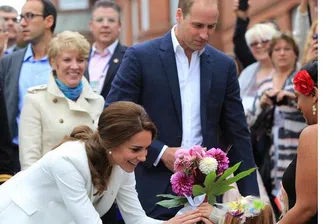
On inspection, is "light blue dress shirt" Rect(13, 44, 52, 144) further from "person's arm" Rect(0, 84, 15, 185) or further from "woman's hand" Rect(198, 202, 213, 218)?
"woman's hand" Rect(198, 202, 213, 218)

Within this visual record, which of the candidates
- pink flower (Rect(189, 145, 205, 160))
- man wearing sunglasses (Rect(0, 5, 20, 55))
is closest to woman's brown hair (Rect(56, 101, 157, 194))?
pink flower (Rect(189, 145, 205, 160))

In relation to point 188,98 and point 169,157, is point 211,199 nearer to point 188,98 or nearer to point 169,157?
point 169,157

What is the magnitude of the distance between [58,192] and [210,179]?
0.91 m

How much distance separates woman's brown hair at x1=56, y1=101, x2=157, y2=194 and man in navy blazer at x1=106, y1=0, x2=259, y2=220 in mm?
742

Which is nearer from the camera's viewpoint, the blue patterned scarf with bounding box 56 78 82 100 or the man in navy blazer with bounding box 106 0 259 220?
the man in navy blazer with bounding box 106 0 259 220

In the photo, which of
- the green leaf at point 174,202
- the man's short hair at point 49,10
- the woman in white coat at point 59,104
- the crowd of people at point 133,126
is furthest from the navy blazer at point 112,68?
the green leaf at point 174,202

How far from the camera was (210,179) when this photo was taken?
5.41m

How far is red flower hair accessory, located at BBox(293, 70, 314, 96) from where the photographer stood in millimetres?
5320

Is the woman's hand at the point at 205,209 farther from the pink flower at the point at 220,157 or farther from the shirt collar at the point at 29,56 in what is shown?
the shirt collar at the point at 29,56

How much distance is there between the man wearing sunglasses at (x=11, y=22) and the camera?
35.3ft

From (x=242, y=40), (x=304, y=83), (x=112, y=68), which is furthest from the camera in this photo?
(x=242, y=40)

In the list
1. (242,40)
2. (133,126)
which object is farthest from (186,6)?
(242,40)

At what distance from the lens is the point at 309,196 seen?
16.5 feet
